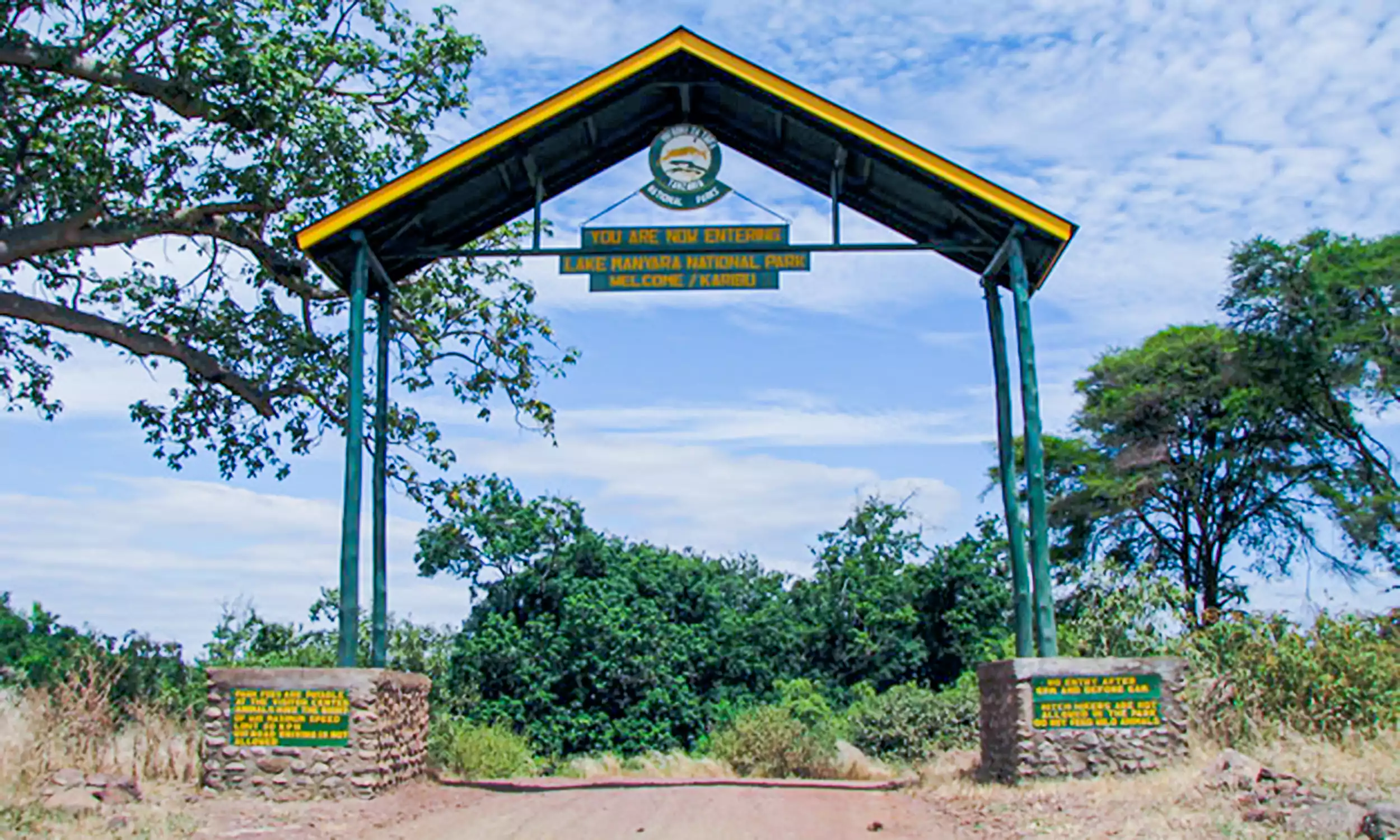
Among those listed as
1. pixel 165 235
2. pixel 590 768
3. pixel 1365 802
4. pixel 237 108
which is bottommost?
pixel 590 768

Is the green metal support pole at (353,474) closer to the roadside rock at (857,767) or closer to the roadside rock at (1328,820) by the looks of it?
the roadside rock at (857,767)

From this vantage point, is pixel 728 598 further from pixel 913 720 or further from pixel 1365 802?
pixel 1365 802

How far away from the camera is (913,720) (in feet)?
66.9

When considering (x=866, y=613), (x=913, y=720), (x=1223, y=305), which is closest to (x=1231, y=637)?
(x=913, y=720)

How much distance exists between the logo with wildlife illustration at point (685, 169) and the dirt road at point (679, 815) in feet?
21.9

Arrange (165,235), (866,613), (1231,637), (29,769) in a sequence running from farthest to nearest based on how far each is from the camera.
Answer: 1. (866,613)
2. (165,235)
3. (1231,637)
4. (29,769)

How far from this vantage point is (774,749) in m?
18.6

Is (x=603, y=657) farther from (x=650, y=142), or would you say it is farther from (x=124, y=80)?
(x=124, y=80)

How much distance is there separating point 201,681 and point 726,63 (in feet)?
43.1

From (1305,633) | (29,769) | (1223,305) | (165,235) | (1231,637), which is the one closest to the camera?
(29,769)

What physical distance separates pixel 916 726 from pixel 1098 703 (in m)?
7.30

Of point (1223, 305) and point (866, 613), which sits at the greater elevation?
point (1223, 305)

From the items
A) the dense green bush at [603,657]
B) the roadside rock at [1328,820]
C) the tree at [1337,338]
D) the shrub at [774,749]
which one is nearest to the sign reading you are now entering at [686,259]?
the shrub at [774,749]

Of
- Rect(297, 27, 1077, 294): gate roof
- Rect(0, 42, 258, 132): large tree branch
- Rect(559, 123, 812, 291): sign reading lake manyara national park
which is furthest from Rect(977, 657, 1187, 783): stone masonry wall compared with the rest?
Rect(0, 42, 258, 132): large tree branch
